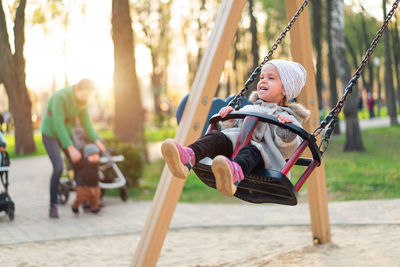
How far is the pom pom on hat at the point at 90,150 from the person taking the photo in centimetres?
733

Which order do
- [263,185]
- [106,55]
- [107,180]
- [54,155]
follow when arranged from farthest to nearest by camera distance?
[106,55], [107,180], [54,155], [263,185]

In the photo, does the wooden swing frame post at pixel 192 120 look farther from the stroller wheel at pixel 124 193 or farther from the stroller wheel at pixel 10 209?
the stroller wheel at pixel 124 193

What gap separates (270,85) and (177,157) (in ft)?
2.85

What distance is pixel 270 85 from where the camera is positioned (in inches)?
139

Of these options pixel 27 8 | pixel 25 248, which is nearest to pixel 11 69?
pixel 27 8

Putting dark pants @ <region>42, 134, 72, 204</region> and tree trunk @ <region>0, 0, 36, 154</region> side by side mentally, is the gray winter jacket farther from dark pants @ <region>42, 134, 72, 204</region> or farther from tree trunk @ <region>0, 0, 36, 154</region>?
dark pants @ <region>42, 134, 72, 204</region>

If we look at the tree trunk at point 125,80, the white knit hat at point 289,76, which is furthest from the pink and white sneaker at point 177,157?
the tree trunk at point 125,80

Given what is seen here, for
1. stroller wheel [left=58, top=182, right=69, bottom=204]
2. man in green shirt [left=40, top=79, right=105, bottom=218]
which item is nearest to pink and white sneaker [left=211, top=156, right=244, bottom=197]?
man in green shirt [left=40, top=79, right=105, bottom=218]

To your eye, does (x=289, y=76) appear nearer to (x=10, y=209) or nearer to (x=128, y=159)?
(x=10, y=209)

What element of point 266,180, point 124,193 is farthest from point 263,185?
point 124,193

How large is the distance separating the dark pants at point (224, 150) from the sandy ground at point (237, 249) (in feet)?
6.47

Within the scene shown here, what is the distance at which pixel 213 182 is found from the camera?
3.29 m

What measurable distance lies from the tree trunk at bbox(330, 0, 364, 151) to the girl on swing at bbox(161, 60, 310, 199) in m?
11.1

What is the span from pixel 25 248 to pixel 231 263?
219 centimetres
